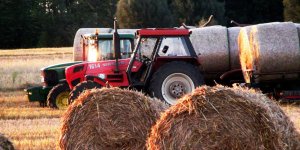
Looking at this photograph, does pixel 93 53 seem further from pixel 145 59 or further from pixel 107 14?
pixel 107 14

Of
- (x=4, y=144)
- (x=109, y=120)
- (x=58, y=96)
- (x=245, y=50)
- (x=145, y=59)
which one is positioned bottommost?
(x=58, y=96)

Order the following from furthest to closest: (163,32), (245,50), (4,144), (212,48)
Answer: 1. (212,48)
2. (245,50)
3. (163,32)
4. (4,144)

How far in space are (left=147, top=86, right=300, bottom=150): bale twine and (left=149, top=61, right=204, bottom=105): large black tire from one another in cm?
649

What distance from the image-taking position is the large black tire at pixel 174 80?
14.1 metres

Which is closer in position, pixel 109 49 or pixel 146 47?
pixel 146 47

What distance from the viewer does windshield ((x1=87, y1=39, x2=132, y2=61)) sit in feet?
53.0

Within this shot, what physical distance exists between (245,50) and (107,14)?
173 ft

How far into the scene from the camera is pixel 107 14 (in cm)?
6862

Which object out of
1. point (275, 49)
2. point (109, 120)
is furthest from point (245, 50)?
point (109, 120)

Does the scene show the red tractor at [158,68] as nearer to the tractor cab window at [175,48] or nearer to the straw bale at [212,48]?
the tractor cab window at [175,48]

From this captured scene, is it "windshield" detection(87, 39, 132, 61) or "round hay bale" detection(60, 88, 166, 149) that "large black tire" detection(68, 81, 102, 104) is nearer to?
"windshield" detection(87, 39, 132, 61)

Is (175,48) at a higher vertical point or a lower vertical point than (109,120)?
higher

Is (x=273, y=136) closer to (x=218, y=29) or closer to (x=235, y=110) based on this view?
(x=235, y=110)

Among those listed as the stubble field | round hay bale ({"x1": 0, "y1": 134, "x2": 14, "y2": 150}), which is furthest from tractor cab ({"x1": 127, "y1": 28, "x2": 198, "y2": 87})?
round hay bale ({"x1": 0, "y1": 134, "x2": 14, "y2": 150})
